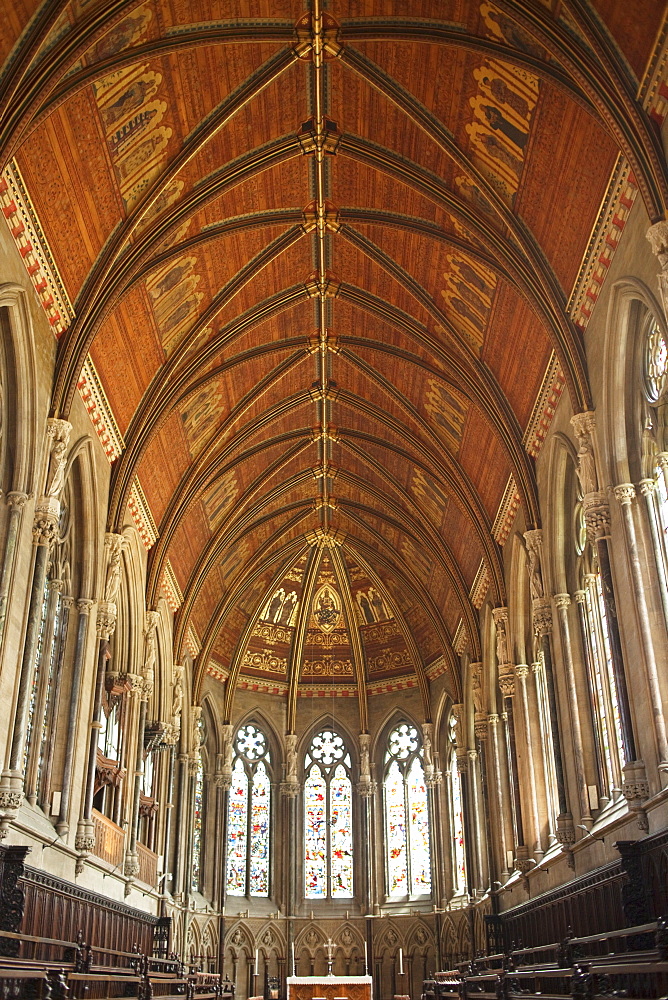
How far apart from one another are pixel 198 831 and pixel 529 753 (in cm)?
1302

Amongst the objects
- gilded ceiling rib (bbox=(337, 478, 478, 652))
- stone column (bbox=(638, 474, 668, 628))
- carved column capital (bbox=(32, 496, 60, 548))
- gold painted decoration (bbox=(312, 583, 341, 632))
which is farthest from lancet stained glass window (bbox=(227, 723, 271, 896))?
stone column (bbox=(638, 474, 668, 628))

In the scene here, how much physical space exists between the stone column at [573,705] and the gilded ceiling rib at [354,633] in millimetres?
15119

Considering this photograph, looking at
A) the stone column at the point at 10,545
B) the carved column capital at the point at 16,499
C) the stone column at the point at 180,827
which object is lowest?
the stone column at the point at 180,827

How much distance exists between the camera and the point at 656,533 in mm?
14875

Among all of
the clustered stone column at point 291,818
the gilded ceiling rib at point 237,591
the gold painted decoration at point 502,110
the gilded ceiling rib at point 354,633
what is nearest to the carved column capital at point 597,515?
the gold painted decoration at point 502,110

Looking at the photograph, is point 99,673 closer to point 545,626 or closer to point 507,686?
point 545,626

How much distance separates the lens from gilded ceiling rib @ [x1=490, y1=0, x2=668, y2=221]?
1301cm

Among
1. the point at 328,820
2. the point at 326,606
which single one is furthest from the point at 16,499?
the point at 328,820

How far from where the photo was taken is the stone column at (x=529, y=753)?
21.5 meters

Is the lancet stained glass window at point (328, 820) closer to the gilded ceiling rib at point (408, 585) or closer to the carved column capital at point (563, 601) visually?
the gilded ceiling rib at point (408, 585)

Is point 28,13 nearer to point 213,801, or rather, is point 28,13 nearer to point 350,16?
point 350,16

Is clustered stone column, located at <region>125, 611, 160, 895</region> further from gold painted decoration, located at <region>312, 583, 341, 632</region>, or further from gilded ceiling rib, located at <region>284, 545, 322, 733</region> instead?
gold painted decoration, located at <region>312, 583, 341, 632</region>

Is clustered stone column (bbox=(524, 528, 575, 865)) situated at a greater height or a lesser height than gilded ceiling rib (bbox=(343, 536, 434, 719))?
lesser

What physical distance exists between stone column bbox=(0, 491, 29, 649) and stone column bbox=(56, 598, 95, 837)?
4.13 m
